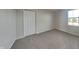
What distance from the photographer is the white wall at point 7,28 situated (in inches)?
68.6

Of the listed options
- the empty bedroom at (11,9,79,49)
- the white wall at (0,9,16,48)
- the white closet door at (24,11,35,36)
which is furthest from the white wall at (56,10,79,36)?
the white wall at (0,9,16,48)

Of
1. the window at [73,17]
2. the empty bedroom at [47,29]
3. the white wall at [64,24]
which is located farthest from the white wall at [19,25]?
the window at [73,17]

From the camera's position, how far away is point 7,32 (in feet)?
6.13

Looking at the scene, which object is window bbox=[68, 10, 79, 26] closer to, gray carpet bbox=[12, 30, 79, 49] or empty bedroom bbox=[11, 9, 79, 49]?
empty bedroom bbox=[11, 9, 79, 49]

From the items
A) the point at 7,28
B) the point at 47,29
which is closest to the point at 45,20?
the point at 47,29

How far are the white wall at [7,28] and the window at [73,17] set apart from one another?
101cm

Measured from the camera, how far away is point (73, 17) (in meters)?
1.73

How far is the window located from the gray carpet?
23 cm
